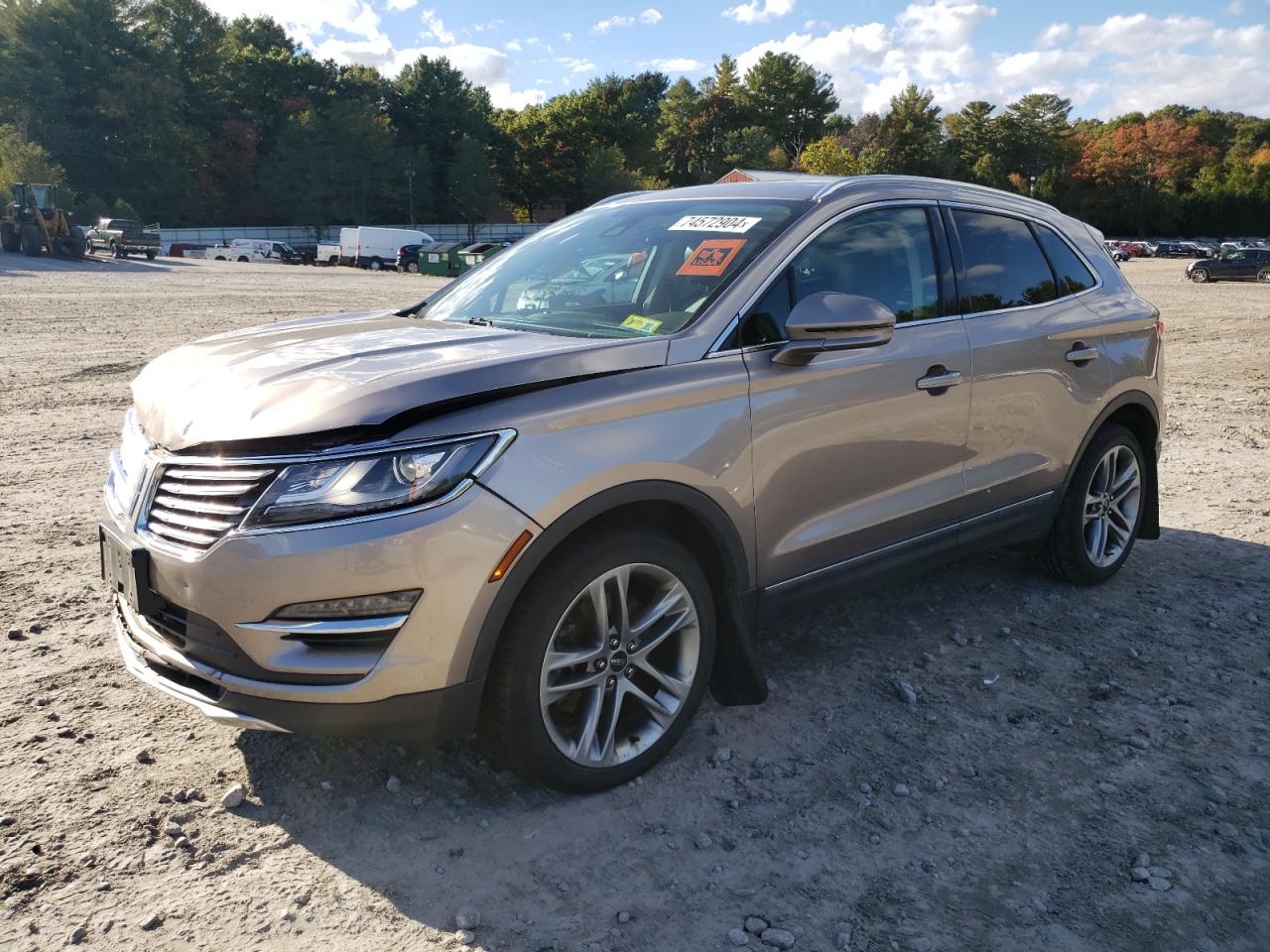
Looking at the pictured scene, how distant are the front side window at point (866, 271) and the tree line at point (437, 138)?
6263 centimetres

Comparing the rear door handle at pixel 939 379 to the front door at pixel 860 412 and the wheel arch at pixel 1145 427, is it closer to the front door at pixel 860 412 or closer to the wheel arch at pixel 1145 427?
the front door at pixel 860 412

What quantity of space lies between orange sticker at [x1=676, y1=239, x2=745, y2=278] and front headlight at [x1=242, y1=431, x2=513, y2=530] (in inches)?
52.7

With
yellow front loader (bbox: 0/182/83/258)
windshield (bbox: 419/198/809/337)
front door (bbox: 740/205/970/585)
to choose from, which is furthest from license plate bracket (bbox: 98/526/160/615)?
yellow front loader (bbox: 0/182/83/258)

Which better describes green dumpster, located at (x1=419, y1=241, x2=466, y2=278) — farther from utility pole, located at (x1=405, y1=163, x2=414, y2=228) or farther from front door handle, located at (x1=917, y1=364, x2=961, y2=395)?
utility pole, located at (x1=405, y1=163, x2=414, y2=228)

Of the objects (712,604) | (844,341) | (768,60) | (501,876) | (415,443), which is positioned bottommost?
(501,876)

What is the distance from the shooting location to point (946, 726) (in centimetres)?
364

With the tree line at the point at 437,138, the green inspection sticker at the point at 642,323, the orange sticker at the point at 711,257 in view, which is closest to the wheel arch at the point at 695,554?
the green inspection sticker at the point at 642,323

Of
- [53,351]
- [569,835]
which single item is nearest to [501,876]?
[569,835]

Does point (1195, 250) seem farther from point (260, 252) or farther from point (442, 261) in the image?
point (260, 252)

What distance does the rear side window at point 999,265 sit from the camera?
4223mm

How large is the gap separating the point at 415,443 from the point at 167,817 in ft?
4.63

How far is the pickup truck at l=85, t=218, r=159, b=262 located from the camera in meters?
48.2

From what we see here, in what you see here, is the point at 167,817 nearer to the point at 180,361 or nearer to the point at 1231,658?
the point at 180,361

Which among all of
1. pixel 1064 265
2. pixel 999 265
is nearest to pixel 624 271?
pixel 999 265
